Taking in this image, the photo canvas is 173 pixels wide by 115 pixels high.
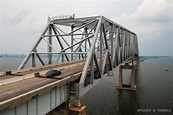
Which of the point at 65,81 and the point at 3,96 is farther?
the point at 65,81

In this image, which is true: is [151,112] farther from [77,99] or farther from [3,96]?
[3,96]

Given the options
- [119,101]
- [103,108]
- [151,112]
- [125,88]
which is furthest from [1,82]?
[125,88]

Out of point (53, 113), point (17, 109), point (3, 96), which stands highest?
point (3, 96)

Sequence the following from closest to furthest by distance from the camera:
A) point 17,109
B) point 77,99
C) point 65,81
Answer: point 17,109 < point 65,81 < point 77,99

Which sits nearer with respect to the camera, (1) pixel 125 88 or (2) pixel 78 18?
(2) pixel 78 18

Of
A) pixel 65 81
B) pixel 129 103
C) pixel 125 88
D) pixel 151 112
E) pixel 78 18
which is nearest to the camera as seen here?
pixel 65 81

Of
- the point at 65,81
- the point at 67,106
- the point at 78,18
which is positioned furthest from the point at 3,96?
the point at 78,18

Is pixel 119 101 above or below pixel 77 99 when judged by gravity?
below

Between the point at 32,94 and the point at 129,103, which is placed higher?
the point at 32,94

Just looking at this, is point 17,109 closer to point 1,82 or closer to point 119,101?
point 1,82
